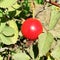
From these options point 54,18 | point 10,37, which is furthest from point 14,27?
point 54,18

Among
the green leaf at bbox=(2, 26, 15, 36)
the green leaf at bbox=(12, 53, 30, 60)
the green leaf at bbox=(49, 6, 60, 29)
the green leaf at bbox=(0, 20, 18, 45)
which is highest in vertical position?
the green leaf at bbox=(49, 6, 60, 29)

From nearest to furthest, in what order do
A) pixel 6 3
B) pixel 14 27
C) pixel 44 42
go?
pixel 44 42, pixel 6 3, pixel 14 27

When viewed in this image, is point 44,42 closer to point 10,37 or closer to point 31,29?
point 31,29

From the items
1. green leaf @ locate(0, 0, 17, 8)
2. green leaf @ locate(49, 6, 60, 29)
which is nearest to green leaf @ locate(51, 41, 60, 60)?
green leaf @ locate(49, 6, 60, 29)

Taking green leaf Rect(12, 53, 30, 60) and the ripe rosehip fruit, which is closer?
the ripe rosehip fruit

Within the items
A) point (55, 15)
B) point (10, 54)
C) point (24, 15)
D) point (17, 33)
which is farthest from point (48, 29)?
point (10, 54)

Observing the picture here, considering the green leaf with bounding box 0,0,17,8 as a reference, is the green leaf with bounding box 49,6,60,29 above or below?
below

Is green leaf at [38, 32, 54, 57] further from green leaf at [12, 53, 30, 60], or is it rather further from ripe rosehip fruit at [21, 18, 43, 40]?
green leaf at [12, 53, 30, 60]

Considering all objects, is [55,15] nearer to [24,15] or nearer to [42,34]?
[42,34]

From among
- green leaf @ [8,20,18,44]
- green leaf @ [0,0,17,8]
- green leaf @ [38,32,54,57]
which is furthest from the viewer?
green leaf @ [8,20,18,44]
